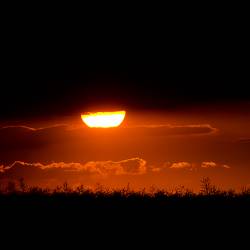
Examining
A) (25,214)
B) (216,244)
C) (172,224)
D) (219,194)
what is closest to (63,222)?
(25,214)

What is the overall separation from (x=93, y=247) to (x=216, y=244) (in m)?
2.93

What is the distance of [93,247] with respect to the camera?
2058 centimetres

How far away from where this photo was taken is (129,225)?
72.5 ft

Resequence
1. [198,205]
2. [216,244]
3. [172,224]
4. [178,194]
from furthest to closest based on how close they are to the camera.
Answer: [178,194] < [198,205] < [172,224] < [216,244]

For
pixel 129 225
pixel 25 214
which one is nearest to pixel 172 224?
pixel 129 225

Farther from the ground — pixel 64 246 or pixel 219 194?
pixel 219 194

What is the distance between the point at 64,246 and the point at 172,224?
3018 millimetres

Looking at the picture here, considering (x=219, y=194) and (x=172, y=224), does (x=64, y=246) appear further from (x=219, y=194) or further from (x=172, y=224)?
(x=219, y=194)

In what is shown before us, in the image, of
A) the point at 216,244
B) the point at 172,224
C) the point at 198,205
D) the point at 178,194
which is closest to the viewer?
the point at 216,244

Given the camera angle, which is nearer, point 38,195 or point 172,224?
point 172,224

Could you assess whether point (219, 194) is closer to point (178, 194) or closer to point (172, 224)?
point (178, 194)

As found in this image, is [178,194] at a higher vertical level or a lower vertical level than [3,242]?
higher

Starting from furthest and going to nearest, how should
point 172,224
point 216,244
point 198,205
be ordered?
point 198,205, point 172,224, point 216,244

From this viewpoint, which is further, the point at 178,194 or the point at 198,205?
the point at 178,194
